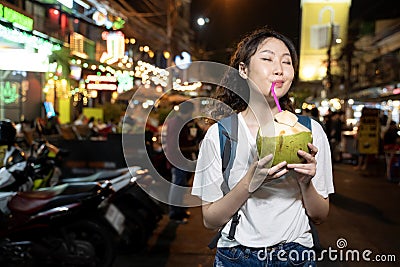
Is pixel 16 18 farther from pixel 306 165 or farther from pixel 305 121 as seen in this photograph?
pixel 306 165

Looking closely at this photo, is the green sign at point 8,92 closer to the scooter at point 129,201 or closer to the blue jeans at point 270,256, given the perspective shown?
the scooter at point 129,201

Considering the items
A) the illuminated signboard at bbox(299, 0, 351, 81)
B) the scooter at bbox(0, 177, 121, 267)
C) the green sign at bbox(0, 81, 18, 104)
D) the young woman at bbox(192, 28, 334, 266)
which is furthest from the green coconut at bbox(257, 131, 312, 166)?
the illuminated signboard at bbox(299, 0, 351, 81)

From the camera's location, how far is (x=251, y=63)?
208cm

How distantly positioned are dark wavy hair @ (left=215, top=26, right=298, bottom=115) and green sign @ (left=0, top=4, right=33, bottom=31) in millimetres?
3051

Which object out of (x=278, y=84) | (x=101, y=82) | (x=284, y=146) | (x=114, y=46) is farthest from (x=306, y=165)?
(x=114, y=46)

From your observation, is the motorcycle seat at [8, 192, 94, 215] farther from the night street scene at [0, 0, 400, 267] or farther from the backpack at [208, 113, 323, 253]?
the backpack at [208, 113, 323, 253]

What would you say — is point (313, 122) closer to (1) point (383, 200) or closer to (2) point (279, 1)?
(2) point (279, 1)

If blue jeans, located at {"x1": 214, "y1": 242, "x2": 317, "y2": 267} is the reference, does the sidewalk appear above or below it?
below

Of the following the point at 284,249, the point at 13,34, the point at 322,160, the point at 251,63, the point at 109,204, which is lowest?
the point at 109,204

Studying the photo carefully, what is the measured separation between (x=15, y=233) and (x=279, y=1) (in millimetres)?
3251

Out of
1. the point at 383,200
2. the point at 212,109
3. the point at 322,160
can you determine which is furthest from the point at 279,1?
the point at 383,200

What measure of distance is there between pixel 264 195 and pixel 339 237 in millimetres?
5151

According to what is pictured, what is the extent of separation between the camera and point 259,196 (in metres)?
1.99

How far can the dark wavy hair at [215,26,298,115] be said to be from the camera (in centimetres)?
211
